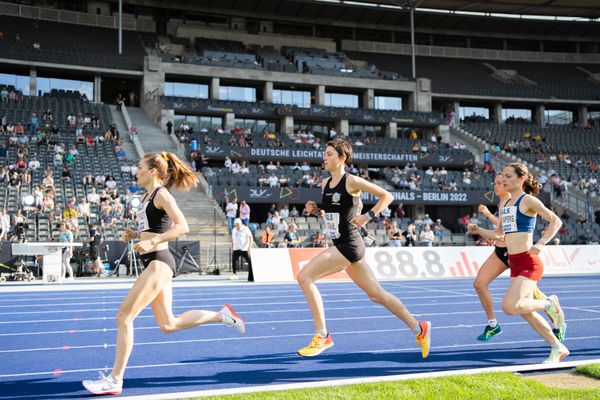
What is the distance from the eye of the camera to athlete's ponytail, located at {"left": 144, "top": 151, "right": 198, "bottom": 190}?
5.35 meters

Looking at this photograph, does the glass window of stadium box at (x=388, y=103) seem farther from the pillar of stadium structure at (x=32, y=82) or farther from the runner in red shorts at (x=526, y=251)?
the runner in red shorts at (x=526, y=251)

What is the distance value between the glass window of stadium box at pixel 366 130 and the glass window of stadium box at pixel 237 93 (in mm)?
8694

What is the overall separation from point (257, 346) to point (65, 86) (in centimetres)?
4378

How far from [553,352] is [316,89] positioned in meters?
45.5

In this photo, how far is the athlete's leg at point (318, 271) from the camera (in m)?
6.02

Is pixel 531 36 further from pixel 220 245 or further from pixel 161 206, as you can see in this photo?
pixel 161 206

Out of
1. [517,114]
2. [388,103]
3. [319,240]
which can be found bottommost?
[319,240]

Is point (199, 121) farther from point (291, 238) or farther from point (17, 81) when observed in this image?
point (291, 238)

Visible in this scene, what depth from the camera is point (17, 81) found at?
44344 millimetres

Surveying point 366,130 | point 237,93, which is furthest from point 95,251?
point 366,130

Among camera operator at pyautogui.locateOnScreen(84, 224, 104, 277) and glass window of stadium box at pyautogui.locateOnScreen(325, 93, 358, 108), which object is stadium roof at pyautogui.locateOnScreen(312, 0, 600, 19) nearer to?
glass window of stadium box at pyautogui.locateOnScreen(325, 93, 358, 108)

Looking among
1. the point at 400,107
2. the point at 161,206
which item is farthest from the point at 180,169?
the point at 400,107

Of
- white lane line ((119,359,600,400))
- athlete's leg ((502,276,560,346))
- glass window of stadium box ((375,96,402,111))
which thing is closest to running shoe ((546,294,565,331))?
athlete's leg ((502,276,560,346))

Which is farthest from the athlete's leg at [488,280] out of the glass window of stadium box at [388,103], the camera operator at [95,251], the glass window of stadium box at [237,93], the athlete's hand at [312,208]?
the glass window of stadium box at [388,103]
